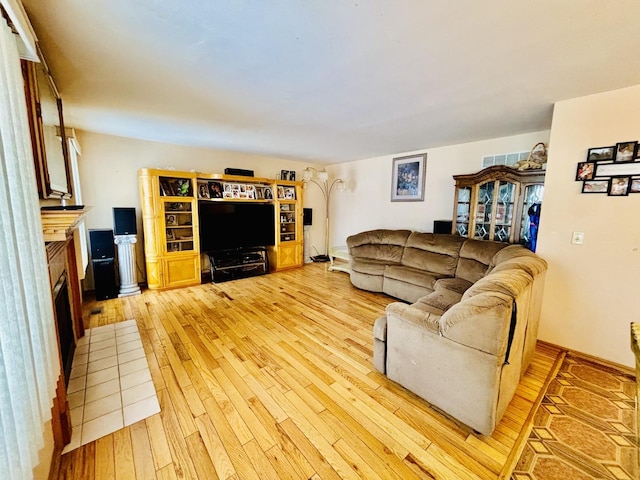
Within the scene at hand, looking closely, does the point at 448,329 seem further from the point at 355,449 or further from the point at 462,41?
the point at 462,41

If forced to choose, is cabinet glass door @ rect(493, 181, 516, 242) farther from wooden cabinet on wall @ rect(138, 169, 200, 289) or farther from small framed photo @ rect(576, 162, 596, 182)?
wooden cabinet on wall @ rect(138, 169, 200, 289)

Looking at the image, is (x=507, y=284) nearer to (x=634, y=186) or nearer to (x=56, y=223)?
(x=634, y=186)

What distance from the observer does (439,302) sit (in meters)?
2.58

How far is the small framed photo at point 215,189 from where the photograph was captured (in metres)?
4.63

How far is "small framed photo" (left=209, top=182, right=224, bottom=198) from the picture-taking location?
463cm

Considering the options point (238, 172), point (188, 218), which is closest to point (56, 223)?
point (188, 218)

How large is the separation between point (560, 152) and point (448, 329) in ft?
7.32

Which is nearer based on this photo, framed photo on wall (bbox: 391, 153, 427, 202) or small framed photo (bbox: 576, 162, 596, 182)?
small framed photo (bbox: 576, 162, 596, 182)

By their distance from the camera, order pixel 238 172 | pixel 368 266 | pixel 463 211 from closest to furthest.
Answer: pixel 463 211, pixel 368 266, pixel 238 172

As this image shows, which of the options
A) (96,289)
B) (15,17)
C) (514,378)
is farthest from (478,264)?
(96,289)

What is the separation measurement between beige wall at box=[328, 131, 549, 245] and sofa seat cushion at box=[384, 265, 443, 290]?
3.91 ft

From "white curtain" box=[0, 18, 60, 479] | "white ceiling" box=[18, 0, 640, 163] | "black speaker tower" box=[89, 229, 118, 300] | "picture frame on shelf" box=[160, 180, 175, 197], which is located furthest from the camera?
"picture frame on shelf" box=[160, 180, 175, 197]

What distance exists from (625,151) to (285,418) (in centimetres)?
347

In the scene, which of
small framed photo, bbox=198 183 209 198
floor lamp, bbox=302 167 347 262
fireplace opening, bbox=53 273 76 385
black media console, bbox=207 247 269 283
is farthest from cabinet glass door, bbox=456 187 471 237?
fireplace opening, bbox=53 273 76 385
